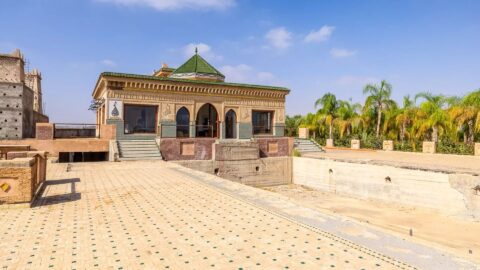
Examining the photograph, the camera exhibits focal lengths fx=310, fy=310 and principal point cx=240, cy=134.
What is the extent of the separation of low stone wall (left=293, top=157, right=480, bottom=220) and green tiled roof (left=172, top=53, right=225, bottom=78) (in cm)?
1110

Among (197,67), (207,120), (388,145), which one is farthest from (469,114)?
(197,67)

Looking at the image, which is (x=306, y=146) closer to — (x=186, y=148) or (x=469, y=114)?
(x=186, y=148)

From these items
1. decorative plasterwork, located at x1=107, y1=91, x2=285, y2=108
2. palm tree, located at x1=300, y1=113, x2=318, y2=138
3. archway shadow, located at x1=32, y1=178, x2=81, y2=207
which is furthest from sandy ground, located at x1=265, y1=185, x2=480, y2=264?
palm tree, located at x1=300, y1=113, x2=318, y2=138

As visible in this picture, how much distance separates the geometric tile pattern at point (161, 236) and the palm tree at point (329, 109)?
27181 mm

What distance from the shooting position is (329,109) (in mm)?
33938

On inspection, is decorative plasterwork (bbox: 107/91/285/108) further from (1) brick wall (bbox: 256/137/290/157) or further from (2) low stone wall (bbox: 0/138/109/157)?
(1) brick wall (bbox: 256/137/290/157)

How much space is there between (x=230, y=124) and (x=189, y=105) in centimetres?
433

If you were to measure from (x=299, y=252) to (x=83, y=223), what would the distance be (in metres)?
4.33

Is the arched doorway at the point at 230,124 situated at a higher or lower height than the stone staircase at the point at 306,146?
higher

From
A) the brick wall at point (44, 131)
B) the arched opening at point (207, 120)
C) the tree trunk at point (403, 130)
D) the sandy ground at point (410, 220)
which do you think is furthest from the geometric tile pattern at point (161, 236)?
the tree trunk at point (403, 130)

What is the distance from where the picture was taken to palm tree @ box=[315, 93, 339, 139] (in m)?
33.8

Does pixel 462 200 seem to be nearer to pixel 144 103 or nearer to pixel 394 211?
pixel 394 211

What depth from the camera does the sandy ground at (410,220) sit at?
34.3 ft

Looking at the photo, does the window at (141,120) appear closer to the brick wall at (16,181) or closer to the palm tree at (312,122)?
the brick wall at (16,181)
